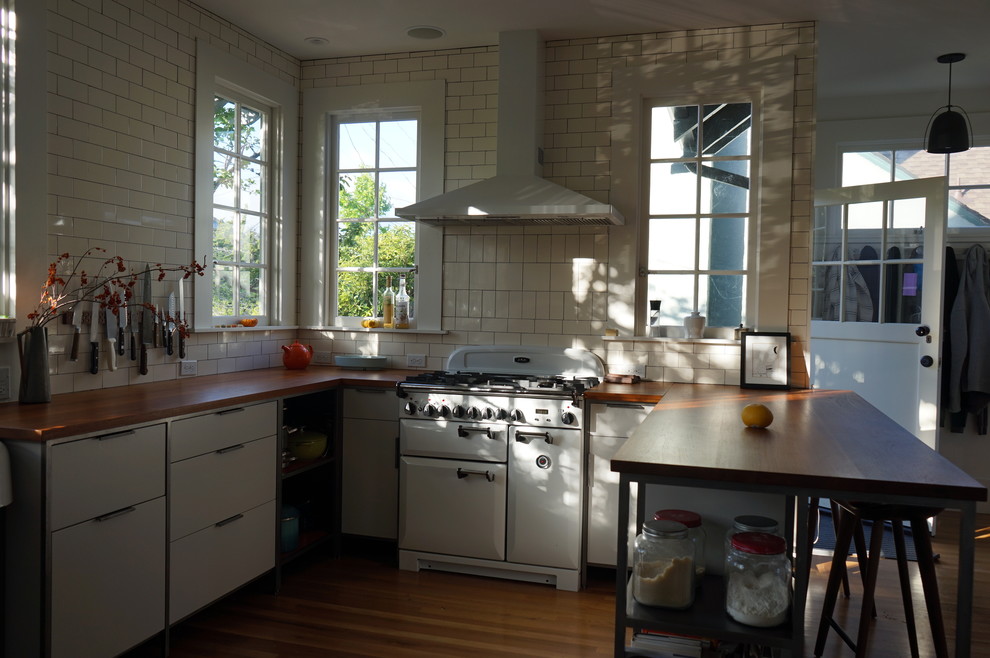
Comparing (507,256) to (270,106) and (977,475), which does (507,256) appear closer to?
(270,106)

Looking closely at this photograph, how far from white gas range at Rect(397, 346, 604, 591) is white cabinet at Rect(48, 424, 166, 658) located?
4.62 feet

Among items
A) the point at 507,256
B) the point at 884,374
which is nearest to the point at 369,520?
the point at 507,256

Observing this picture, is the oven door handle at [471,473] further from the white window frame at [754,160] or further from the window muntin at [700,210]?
the window muntin at [700,210]

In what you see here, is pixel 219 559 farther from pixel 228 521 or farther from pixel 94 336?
pixel 94 336

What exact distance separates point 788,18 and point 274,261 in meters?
3.33

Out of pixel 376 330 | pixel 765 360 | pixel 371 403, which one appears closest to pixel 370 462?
pixel 371 403

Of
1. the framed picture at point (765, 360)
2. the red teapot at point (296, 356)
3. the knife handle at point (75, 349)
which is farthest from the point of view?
the red teapot at point (296, 356)

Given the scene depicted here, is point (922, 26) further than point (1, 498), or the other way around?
point (922, 26)

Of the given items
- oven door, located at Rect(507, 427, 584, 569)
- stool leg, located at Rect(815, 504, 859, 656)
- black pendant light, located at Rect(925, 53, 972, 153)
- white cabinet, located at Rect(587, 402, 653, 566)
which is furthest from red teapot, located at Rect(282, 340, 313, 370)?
black pendant light, located at Rect(925, 53, 972, 153)

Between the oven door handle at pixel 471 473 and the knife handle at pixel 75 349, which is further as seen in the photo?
the oven door handle at pixel 471 473

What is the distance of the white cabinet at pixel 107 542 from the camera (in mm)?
2400

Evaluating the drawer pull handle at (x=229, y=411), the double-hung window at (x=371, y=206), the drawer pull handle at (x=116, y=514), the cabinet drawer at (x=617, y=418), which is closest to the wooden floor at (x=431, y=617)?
the drawer pull handle at (x=116, y=514)

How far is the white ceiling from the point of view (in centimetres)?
391

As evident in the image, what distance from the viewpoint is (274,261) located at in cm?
483
